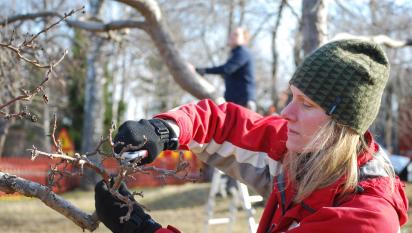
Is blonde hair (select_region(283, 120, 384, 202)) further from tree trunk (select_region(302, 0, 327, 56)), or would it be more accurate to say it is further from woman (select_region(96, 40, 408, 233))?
tree trunk (select_region(302, 0, 327, 56))

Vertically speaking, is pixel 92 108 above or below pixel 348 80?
below

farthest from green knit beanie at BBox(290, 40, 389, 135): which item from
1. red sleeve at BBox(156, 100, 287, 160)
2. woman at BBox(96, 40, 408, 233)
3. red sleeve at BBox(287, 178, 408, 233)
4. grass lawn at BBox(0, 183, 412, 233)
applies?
grass lawn at BBox(0, 183, 412, 233)

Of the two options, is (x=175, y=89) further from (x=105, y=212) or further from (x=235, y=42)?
(x=105, y=212)

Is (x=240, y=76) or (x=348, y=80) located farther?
(x=240, y=76)

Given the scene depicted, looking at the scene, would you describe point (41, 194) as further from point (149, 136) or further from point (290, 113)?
point (290, 113)

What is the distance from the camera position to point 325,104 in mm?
2092

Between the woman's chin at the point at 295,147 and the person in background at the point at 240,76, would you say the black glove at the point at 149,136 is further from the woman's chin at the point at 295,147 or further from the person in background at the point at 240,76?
the person in background at the point at 240,76

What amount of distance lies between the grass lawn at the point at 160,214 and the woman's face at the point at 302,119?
5615 mm

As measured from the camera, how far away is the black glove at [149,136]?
5.98 ft

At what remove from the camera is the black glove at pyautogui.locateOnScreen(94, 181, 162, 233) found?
193cm

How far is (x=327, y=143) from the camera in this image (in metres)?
2.09

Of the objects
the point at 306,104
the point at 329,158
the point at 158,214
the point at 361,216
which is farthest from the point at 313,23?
the point at 158,214

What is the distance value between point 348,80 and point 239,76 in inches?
212

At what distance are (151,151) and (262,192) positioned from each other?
1.00 meters
